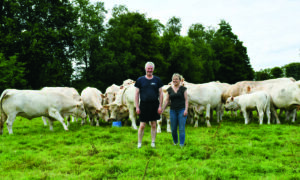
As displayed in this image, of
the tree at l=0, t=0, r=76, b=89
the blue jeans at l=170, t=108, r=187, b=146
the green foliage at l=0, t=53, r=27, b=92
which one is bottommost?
the blue jeans at l=170, t=108, r=187, b=146

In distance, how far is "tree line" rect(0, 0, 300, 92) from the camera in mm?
29219

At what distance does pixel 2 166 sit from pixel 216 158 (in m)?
5.06

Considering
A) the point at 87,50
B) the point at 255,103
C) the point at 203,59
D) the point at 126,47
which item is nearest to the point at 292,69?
the point at 203,59

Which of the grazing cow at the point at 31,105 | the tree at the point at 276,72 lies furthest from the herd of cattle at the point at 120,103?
the tree at the point at 276,72

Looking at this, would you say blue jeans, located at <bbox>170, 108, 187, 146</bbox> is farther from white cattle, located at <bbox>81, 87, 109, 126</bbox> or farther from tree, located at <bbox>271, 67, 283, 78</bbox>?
tree, located at <bbox>271, 67, 283, 78</bbox>

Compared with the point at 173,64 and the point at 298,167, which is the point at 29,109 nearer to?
the point at 298,167

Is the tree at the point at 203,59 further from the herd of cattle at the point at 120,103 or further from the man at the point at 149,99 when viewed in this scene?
the man at the point at 149,99

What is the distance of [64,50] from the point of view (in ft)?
114

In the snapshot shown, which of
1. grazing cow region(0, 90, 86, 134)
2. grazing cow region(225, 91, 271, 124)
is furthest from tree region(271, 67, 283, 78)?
grazing cow region(0, 90, 86, 134)

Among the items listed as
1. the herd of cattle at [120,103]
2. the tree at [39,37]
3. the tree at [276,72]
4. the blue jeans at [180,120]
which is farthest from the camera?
the tree at [276,72]

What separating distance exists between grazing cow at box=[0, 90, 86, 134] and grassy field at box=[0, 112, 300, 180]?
1.43m

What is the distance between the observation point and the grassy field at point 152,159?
5358mm

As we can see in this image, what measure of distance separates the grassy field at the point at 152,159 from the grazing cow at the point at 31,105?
143 cm

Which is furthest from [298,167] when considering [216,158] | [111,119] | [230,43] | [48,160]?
[230,43]
